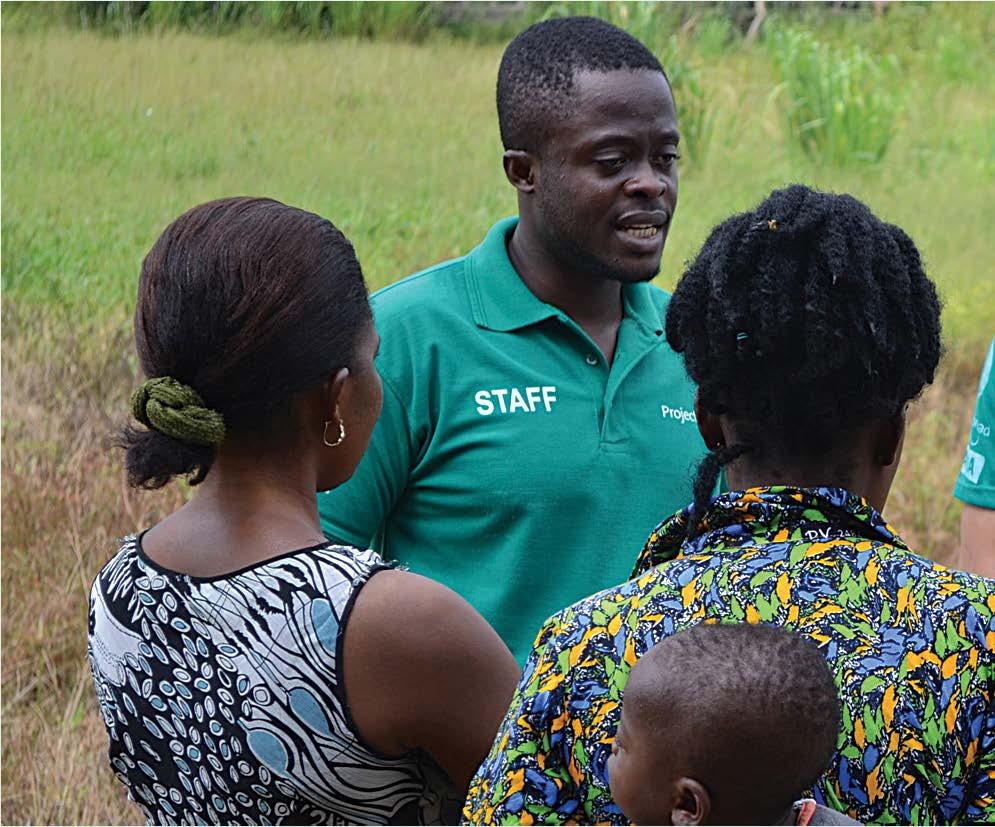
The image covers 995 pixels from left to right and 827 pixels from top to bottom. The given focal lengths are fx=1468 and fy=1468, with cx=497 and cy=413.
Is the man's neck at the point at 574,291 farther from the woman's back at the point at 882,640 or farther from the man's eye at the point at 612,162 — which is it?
the woman's back at the point at 882,640

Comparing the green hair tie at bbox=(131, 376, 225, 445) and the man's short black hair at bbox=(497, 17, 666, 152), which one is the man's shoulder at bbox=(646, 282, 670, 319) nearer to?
the man's short black hair at bbox=(497, 17, 666, 152)

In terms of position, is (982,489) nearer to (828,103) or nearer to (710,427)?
(710,427)

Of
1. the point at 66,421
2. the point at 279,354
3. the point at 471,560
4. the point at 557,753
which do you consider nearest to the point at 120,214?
the point at 66,421

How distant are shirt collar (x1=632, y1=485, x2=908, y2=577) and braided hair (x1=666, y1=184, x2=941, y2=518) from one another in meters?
0.03

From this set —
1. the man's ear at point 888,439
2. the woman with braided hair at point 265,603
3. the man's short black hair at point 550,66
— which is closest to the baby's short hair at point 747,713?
the man's ear at point 888,439

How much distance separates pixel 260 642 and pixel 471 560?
2.65 feet

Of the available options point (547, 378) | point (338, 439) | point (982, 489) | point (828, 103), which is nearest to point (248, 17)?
point (828, 103)

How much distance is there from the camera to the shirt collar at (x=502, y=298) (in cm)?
267

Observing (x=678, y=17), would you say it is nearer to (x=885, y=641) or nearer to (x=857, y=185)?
(x=857, y=185)

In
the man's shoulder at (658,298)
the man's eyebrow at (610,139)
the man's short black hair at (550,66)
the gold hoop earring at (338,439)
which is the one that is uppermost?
the man's short black hair at (550,66)

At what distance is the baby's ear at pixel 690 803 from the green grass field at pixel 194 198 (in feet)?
9.80

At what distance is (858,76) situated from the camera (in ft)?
25.6

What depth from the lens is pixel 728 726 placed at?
1.40m

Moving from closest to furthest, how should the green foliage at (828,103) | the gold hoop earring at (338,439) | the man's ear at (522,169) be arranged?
the gold hoop earring at (338,439) < the man's ear at (522,169) < the green foliage at (828,103)
